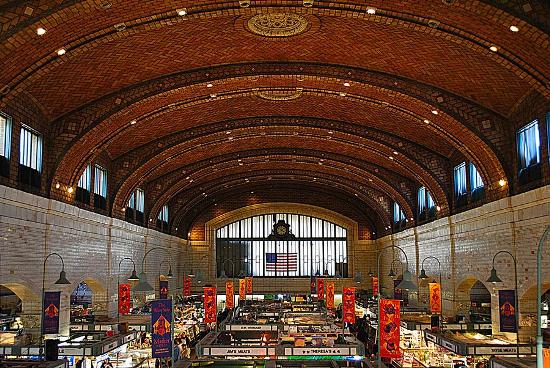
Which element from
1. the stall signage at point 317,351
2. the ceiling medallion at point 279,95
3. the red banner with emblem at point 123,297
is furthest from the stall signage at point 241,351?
the ceiling medallion at point 279,95

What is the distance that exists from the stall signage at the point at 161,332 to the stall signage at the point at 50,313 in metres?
4.92

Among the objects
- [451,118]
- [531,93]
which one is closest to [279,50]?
[451,118]

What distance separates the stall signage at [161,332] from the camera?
58.8ft

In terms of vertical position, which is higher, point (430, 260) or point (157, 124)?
point (157, 124)

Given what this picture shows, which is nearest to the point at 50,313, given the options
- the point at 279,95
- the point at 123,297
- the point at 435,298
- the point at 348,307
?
the point at 123,297

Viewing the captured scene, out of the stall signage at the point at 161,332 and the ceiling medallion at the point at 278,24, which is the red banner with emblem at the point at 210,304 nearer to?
the stall signage at the point at 161,332

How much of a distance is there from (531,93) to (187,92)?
1221 cm

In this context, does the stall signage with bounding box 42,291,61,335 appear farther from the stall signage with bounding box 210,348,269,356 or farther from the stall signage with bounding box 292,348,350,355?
the stall signage with bounding box 292,348,350,355

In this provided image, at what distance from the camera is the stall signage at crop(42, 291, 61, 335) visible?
21.1 m

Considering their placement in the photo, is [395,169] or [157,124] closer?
[157,124]

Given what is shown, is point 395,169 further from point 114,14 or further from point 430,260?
point 114,14

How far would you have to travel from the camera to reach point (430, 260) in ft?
118

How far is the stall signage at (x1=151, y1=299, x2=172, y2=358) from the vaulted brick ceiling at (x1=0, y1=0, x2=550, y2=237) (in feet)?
25.0

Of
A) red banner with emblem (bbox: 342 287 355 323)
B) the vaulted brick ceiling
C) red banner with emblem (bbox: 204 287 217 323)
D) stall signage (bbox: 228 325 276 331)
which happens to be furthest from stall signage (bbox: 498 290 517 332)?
red banner with emblem (bbox: 204 287 217 323)
